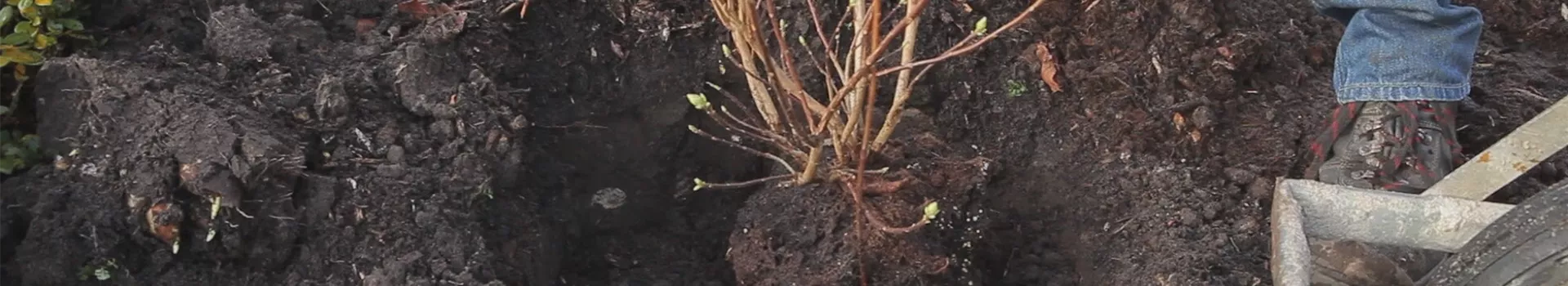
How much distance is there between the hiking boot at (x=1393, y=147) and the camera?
222cm

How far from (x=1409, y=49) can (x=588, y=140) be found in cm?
157

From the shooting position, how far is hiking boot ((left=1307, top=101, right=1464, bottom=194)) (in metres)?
2.22

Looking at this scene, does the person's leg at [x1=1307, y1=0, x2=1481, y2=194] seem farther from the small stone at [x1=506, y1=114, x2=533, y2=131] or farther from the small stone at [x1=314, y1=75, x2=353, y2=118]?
the small stone at [x1=314, y1=75, x2=353, y2=118]

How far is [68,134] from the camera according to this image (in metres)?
2.26

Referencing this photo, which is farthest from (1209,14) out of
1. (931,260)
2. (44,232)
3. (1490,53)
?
(44,232)

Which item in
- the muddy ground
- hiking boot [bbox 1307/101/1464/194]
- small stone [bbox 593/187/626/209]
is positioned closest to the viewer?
the muddy ground

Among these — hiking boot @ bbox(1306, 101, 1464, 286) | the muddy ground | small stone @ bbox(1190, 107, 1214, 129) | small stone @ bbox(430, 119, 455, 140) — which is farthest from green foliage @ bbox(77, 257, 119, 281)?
hiking boot @ bbox(1306, 101, 1464, 286)

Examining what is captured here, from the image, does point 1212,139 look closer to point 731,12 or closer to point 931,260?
point 931,260

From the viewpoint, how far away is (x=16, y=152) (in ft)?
7.38

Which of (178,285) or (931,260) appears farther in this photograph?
(931,260)

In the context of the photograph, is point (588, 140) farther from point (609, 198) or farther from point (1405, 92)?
point (1405, 92)

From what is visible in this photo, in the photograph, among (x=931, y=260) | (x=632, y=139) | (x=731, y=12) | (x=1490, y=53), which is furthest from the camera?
(x=1490, y=53)

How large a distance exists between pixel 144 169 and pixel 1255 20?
2.23m

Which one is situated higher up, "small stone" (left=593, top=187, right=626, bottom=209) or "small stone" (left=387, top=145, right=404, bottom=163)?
"small stone" (left=387, top=145, right=404, bottom=163)
